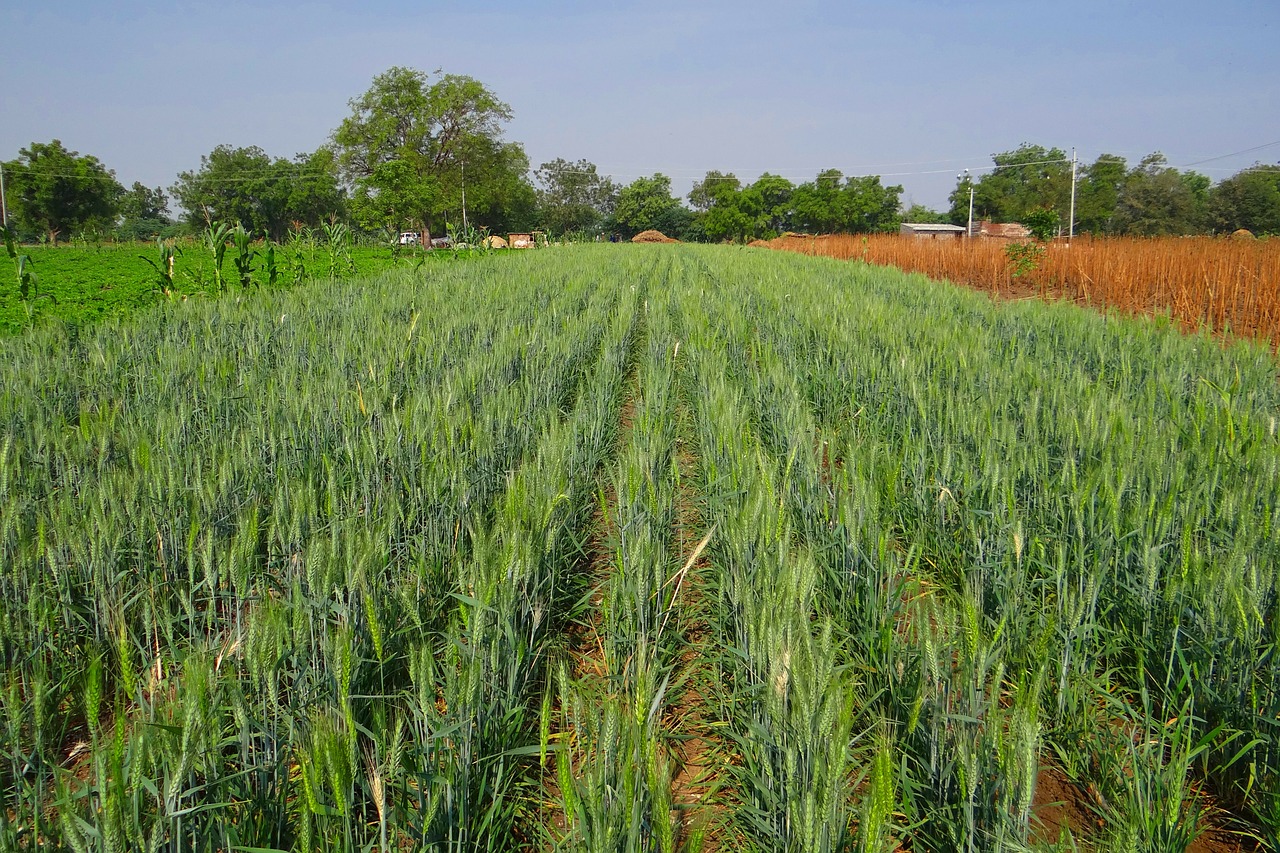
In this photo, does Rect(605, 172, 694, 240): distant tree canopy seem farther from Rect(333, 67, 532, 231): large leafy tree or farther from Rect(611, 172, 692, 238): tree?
Rect(333, 67, 532, 231): large leafy tree

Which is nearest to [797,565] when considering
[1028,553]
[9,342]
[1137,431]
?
[1028,553]

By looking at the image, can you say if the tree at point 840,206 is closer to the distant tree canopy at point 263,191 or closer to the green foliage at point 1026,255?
the distant tree canopy at point 263,191

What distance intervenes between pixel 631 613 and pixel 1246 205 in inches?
2467

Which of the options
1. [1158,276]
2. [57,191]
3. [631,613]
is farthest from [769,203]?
[631,613]

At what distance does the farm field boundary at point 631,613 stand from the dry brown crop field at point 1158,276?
4.71 m

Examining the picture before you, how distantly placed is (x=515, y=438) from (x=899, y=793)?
2.12 m

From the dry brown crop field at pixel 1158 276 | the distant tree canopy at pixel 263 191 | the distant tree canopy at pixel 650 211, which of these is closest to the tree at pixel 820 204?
the distant tree canopy at pixel 650 211

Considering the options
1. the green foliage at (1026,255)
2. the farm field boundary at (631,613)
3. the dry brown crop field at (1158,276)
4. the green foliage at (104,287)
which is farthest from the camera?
the green foliage at (1026,255)

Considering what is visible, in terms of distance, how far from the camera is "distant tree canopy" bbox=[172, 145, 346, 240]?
65625 millimetres

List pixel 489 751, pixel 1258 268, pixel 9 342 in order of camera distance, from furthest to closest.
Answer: pixel 1258 268, pixel 9 342, pixel 489 751

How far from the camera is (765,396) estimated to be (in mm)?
4023

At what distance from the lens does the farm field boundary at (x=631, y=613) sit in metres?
1.15

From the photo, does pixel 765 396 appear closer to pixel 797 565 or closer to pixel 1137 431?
pixel 1137 431

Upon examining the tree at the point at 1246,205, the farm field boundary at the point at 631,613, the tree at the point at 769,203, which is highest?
the tree at the point at 769,203
